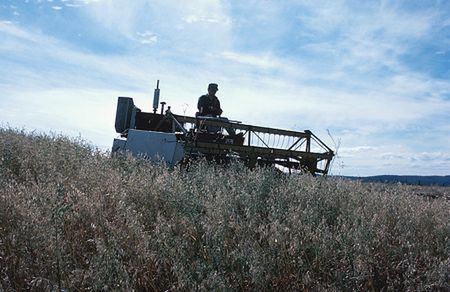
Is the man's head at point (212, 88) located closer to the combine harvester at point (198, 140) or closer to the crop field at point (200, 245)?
the combine harvester at point (198, 140)

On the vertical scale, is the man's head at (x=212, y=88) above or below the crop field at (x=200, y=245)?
above

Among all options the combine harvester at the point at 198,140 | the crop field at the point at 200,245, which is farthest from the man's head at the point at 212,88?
the crop field at the point at 200,245

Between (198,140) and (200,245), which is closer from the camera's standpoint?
(200,245)

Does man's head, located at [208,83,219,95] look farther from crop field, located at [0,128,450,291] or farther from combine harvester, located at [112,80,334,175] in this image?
crop field, located at [0,128,450,291]

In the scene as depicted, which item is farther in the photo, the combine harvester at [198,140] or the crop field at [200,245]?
the combine harvester at [198,140]

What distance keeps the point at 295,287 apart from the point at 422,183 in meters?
22.4

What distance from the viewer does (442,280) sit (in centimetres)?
386

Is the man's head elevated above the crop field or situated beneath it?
elevated above

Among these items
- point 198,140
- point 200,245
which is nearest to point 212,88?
point 198,140

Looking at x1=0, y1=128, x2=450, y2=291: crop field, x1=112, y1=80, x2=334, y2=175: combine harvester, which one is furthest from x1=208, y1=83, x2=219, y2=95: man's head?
x1=0, y1=128, x2=450, y2=291: crop field

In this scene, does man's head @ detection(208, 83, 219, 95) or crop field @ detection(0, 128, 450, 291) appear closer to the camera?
crop field @ detection(0, 128, 450, 291)

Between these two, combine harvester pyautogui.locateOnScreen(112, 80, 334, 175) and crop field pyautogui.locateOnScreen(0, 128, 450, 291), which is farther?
combine harvester pyautogui.locateOnScreen(112, 80, 334, 175)

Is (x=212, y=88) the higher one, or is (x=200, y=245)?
(x=212, y=88)

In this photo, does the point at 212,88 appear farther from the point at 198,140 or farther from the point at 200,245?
the point at 200,245
